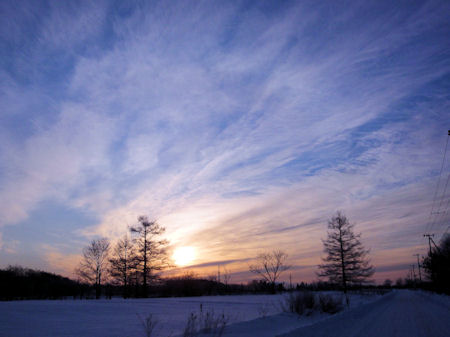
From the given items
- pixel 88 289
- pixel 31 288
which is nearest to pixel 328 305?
pixel 88 289

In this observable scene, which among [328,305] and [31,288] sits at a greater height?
[328,305]

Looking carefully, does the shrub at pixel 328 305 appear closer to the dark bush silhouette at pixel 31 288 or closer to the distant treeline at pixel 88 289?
the distant treeline at pixel 88 289

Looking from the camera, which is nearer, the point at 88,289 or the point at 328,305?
the point at 328,305

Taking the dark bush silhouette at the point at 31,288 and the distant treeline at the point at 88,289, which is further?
the dark bush silhouette at the point at 31,288

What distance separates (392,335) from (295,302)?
6.72m

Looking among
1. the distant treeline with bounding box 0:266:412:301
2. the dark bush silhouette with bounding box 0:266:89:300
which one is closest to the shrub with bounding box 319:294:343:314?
the distant treeline with bounding box 0:266:412:301

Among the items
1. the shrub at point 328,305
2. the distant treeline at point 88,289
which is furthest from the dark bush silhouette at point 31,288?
the shrub at point 328,305

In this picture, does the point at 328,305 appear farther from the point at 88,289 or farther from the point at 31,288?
the point at 31,288

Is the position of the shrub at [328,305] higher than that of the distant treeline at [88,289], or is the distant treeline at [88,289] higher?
the shrub at [328,305]

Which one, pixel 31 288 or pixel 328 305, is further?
pixel 31 288

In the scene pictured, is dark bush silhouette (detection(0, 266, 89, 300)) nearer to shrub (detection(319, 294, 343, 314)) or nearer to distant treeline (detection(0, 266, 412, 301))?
distant treeline (detection(0, 266, 412, 301))

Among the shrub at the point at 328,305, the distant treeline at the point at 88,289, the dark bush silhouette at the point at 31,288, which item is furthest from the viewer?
the dark bush silhouette at the point at 31,288

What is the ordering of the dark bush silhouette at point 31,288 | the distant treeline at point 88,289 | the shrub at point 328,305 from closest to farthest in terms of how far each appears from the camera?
the shrub at point 328,305 < the distant treeline at point 88,289 < the dark bush silhouette at point 31,288

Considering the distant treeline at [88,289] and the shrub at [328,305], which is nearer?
the shrub at [328,305]
